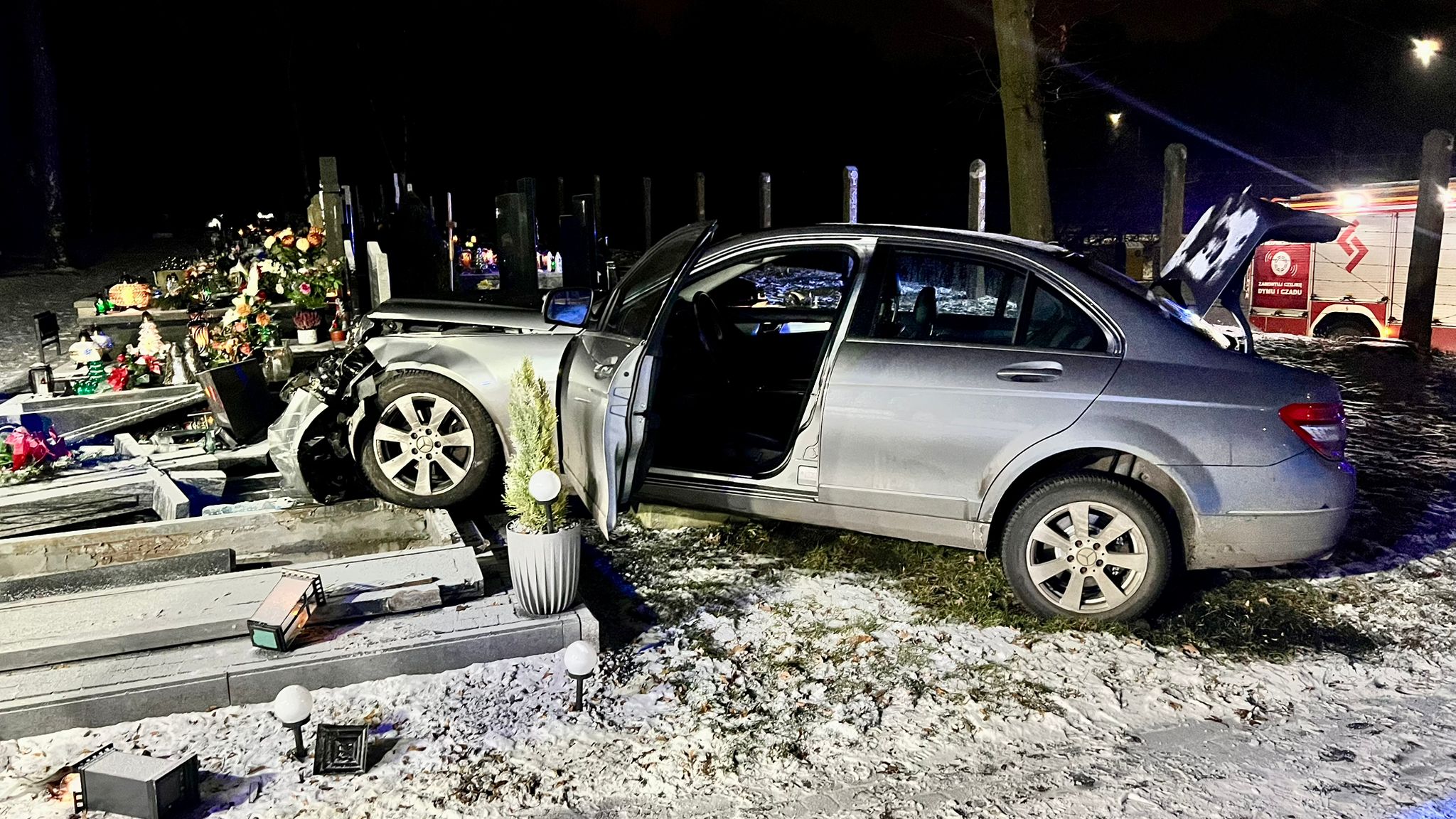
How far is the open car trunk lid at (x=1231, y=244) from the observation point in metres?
5.00

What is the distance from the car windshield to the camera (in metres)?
4.55

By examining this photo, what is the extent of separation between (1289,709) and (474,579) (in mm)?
3275

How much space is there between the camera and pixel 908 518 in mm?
4770

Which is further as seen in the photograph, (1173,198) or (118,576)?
(1173,198)

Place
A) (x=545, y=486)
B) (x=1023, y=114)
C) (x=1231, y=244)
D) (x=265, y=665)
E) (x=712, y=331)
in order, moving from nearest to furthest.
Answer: (x=265, y=665) → (x=545, y=486) → (x=1231, y=244) → (x=712, y=331) → (x=1023, y=114)

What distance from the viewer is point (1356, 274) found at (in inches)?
543

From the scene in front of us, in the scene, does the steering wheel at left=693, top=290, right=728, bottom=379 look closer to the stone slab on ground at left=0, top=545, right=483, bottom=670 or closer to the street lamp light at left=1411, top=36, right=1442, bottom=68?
the stone slab on ground at left=0, top=545, right=483, bottom=670

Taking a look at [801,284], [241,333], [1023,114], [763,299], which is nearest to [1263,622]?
[763,299]

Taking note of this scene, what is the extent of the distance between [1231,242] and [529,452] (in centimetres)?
349

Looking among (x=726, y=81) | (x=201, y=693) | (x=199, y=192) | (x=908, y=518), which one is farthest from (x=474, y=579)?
(x=199, y=192)

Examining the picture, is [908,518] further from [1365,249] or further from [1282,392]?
[1365,249]

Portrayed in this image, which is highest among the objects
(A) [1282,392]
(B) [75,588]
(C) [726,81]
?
(C) [726,81]

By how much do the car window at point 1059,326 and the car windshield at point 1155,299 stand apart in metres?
0.20

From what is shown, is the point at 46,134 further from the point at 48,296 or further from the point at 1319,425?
the point at 1319,425
